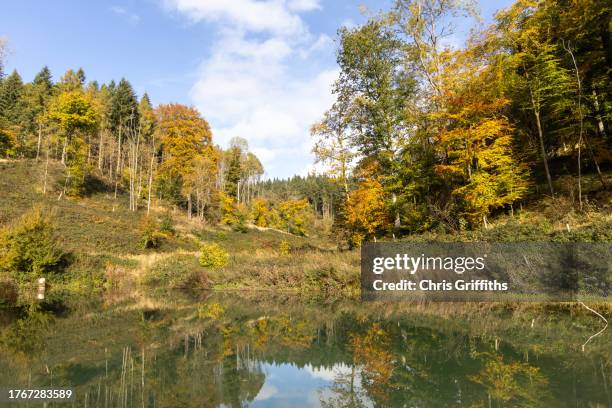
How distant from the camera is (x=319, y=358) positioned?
7.46 meters

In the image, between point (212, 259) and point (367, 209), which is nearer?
point (367, 209)

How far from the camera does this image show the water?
5.25 metres

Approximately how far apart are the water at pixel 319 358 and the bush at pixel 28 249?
321 inches

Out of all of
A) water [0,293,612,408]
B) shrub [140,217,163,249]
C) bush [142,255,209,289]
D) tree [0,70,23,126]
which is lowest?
water [0,293,612,408]

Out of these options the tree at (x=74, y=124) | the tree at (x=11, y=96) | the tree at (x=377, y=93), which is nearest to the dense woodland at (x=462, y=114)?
the tree at (x=377, y=93)

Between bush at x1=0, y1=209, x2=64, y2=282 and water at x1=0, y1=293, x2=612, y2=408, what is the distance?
26.7ft

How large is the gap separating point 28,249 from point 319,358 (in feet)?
62.8

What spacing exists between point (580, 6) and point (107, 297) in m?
30.9

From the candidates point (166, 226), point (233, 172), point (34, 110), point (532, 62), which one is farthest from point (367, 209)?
point (34, 110)

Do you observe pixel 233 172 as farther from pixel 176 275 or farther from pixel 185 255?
pixel 176 275

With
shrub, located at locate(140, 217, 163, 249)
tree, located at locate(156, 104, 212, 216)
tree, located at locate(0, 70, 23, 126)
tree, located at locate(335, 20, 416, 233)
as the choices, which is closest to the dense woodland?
tree, located at locate(335, 20, 416, 233)

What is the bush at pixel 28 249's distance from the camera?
1916 centimetres

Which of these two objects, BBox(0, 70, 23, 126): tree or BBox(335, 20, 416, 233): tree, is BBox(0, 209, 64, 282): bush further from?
BBox(0, 70, 23, 126): tree

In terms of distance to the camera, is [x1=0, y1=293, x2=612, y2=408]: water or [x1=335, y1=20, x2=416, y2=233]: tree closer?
[x1=0, y1=293, x2=612, y2=408]: water
